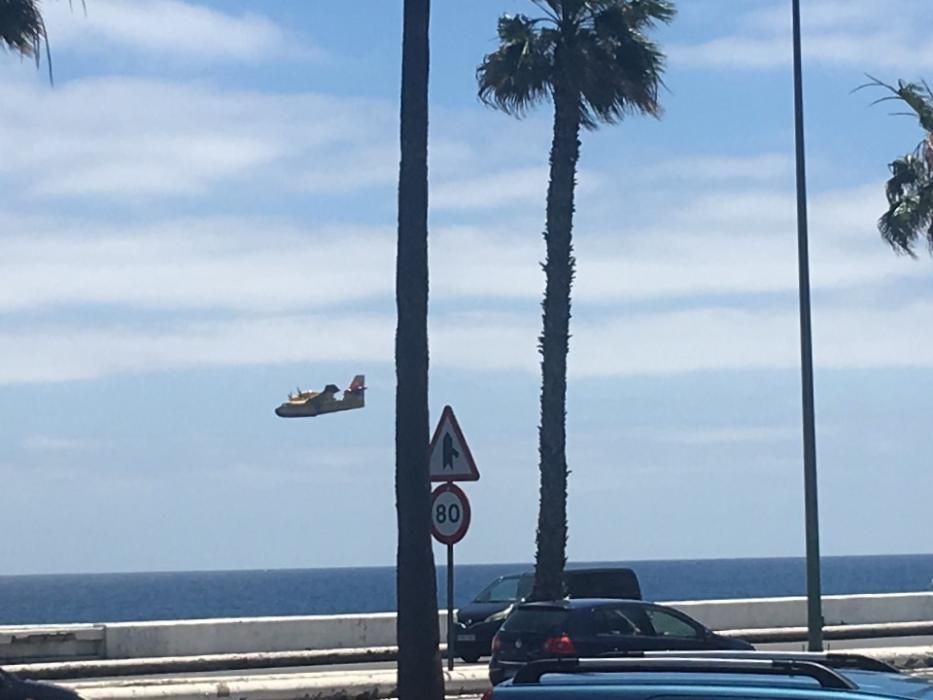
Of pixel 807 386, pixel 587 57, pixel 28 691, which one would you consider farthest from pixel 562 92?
pixel 28 691

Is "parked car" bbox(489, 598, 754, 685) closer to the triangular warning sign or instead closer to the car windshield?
the triangular warning sign

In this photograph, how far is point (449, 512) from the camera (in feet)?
59.7

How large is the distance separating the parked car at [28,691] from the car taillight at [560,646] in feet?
23.8

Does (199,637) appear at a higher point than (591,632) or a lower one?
lower

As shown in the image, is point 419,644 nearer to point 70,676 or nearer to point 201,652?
point 70,676

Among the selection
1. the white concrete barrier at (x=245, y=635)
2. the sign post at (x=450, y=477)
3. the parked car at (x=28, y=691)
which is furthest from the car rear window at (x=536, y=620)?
the white concrete barrier at (x=245, y=635)

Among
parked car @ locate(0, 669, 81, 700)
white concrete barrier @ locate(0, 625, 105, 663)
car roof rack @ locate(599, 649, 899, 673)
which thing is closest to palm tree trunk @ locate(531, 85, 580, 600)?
white concrete barrier @ locate(0, 625, 105, 663)

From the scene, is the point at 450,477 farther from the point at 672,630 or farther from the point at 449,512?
the point at 672,630

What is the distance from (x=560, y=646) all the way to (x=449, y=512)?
216 cm

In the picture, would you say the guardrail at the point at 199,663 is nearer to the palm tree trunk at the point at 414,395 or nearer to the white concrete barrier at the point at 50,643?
the white concrete barrier at the point at 50,643

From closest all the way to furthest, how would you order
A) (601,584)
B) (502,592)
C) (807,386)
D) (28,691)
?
(28,691)
(807,386)
(502,592)
(601,584)

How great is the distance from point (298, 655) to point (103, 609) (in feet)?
409

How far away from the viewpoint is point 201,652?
89.8ft

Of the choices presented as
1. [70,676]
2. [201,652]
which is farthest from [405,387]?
[201,652]
